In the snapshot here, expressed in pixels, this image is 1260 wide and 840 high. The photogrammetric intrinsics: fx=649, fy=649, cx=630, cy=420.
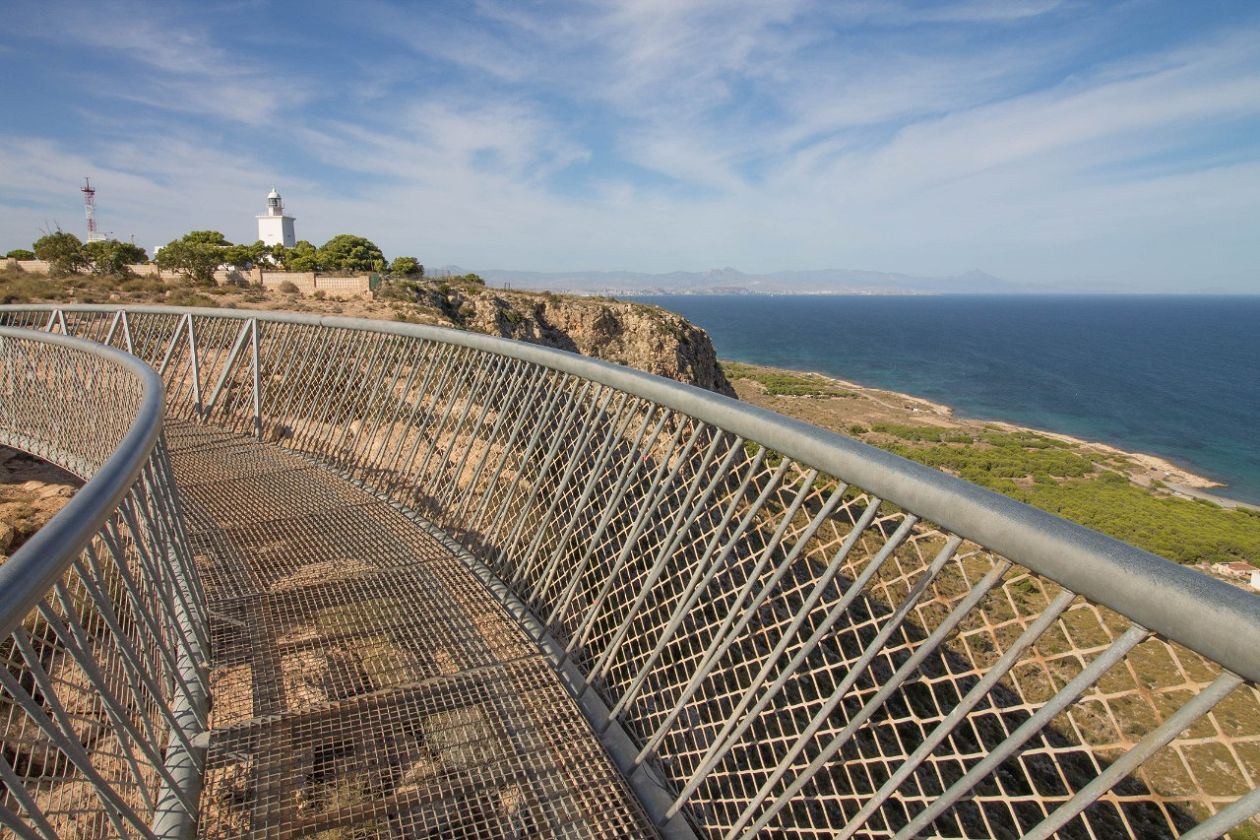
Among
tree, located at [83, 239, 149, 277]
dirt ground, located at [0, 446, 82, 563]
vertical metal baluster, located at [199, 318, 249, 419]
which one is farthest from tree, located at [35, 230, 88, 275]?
vertical metal baluster, located at [199, 318, 249, 419]

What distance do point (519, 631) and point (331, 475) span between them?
3169 mm

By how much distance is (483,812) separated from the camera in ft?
7.57

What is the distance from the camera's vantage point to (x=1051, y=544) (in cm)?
122

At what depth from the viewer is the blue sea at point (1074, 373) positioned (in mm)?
53594

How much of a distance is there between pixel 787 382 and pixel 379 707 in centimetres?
6114

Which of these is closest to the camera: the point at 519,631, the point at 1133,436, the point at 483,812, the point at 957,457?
the point at 483,812

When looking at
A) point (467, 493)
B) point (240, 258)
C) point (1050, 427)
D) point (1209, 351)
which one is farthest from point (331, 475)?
point (1209, 351)

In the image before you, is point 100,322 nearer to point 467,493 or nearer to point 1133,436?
point 467,493

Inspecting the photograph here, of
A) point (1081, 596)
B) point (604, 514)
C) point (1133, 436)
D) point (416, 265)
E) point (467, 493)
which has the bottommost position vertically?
point (1133, 436)

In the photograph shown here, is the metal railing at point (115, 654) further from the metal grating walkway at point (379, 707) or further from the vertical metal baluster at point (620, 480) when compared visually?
the vertical metal baluster at point (620, 480)

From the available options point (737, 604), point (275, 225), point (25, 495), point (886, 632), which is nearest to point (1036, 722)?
point (886, 632)

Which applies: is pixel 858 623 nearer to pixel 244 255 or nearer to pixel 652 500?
pixel 652 500

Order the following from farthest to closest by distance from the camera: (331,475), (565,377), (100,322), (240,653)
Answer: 1. (100,322)
2. (331,475)
3. (565,377)
4. (240,653)

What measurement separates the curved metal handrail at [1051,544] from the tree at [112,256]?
3598cm
